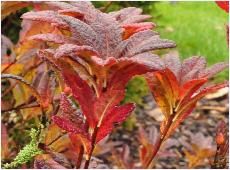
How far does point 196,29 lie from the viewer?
7344 mm

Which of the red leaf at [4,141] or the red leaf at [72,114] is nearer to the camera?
the red leaf at [72,114]

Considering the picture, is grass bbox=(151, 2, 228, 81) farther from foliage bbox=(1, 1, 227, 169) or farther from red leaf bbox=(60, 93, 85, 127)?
red leaf bbox=(60, 93, 85, 127)

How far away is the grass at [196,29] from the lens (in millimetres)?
6086

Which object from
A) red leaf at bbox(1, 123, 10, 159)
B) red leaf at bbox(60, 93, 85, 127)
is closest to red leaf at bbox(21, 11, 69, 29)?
red leaf at bbox(60, 93, 85, 127)

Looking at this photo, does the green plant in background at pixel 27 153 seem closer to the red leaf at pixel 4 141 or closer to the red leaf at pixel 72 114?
the red leaf at pixel 72 114

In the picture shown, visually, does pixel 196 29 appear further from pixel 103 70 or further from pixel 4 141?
pixel 103 70

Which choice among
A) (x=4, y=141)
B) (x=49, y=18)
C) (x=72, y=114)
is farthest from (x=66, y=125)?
(x=4, y=141)

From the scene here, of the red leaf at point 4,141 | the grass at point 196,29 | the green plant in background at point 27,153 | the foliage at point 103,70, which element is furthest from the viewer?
the grass at point 196,29

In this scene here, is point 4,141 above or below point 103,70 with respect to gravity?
below

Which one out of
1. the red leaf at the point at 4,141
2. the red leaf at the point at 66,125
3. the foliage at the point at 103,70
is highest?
the foliage at the point at 103,70

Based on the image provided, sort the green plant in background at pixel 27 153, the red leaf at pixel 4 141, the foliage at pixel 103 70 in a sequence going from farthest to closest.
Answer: the red leaf at pixel 4 141 → the green plant in background at pixel 27 153 → the foliage at pixel 103 70

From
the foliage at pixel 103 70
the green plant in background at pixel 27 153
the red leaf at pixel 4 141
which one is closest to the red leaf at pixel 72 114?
the foliage at pixel 103 70

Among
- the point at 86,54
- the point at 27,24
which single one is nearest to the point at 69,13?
the point at 86,54

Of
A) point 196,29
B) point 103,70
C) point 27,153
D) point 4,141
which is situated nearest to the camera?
point 103,70
